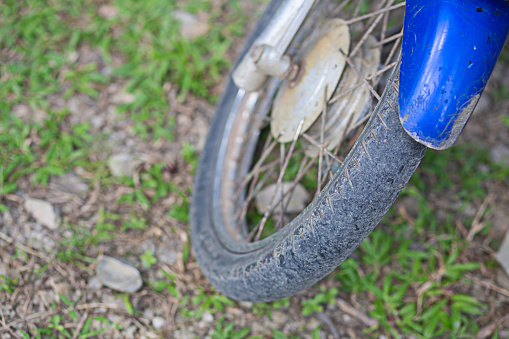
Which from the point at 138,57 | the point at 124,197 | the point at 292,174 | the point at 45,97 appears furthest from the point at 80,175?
the point at 292,174

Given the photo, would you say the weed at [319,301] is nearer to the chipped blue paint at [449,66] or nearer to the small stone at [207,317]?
the small stone at [207,317]

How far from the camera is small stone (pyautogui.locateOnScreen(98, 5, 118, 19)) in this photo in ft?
7.79

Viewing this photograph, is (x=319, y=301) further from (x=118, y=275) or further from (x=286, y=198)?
(x=118, y=275)

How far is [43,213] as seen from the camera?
67.2 inches

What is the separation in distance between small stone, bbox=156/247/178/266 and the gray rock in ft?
5.05

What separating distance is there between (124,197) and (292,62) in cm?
93

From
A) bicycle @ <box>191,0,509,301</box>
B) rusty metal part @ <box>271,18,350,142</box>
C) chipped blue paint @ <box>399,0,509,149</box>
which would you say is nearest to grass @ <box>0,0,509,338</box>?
bicycle @ <box>191,0,509,301</box>

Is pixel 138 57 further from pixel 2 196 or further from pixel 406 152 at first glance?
pixel 406 152

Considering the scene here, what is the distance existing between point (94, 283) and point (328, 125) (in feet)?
3.40

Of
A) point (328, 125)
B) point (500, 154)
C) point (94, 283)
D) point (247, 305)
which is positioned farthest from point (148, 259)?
point (500, 154)

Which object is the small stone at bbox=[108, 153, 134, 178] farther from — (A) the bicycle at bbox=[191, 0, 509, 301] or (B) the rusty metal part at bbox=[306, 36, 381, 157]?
(B) the rusty metal part at bbox=[306, 36, 381, 157]

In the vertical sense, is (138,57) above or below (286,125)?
below

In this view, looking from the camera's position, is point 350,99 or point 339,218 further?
point 350,99

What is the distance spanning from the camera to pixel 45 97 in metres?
2.09
